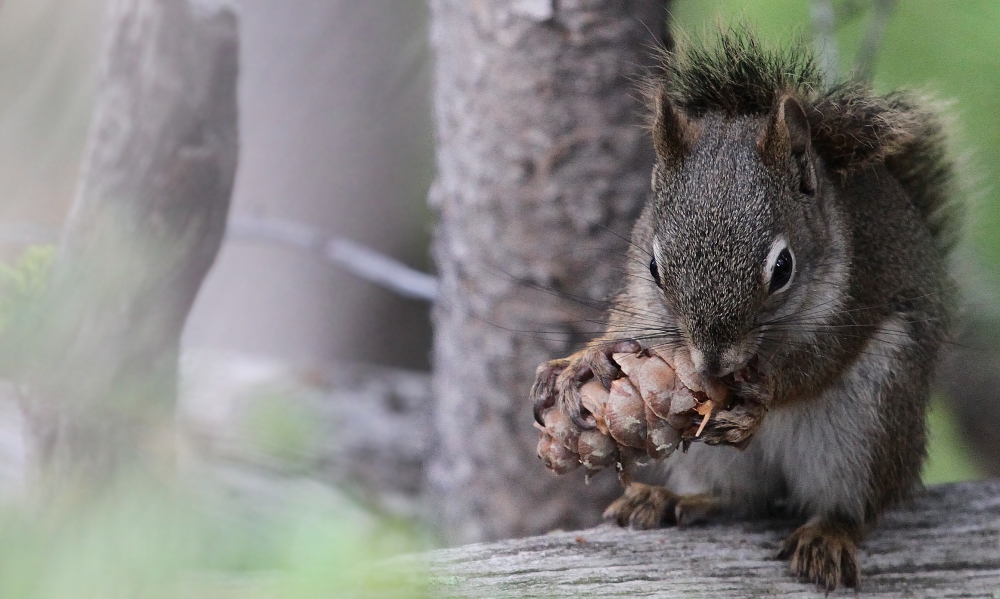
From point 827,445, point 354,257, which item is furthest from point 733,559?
point 354,257

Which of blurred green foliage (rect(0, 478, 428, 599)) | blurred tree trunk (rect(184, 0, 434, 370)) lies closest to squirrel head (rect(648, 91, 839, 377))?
blurred green foliage (rect(0, 478, 428, 599))

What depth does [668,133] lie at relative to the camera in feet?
3.34

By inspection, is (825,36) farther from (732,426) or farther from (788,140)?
(732,426)

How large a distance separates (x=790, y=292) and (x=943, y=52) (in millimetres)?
342

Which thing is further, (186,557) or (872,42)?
(872,42)

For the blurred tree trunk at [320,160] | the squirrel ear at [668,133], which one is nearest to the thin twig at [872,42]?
the squirrel ear at [668,133]

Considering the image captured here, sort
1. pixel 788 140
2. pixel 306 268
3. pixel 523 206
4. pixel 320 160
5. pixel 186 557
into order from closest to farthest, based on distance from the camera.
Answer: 1. pixel 186 557
2. pixel 788 140
3. pixel 523 206
4. pixel 320 160
5. pixel 306 268

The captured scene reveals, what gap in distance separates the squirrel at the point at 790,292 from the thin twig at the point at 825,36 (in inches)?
2.2

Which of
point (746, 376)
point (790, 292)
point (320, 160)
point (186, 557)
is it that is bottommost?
point (186, 557)

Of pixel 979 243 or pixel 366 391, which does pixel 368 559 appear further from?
pixel 366 391

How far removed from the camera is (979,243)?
Answer: 4.02ft

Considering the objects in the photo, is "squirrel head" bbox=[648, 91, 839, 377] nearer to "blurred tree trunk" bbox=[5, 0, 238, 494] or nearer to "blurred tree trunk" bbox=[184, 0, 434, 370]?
"blurred tree trunk" bbox=[5, 0, 238, 494]

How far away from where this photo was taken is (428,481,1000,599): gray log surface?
84 cm

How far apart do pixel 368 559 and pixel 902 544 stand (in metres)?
0.98
